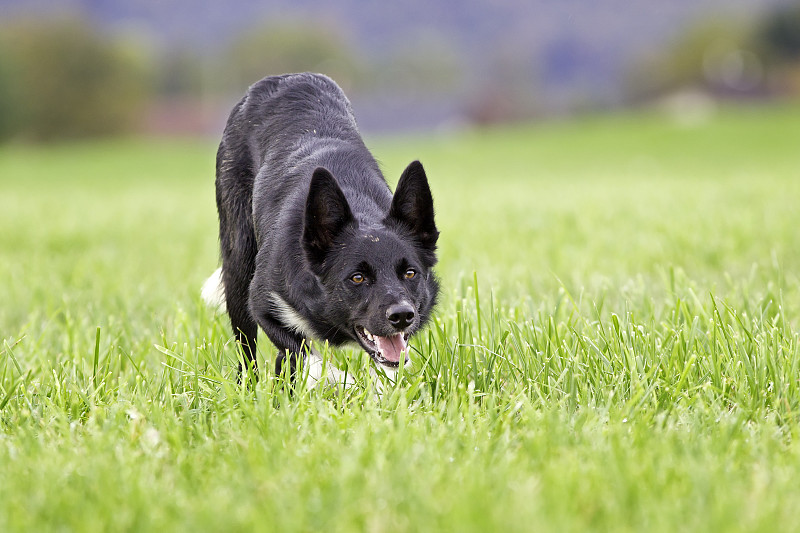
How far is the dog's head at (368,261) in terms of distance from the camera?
11.7ft

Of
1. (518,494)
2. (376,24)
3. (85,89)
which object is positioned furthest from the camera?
(376,24)

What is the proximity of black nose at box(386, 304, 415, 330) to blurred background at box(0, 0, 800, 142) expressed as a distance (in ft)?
70.6

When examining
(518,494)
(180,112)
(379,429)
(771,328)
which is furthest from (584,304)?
(180,112)

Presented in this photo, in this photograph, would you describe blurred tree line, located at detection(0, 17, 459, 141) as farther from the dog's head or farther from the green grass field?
the dog's head

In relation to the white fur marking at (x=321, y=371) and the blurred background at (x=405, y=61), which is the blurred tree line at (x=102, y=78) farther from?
the white fur marking at (x=321, y=371)

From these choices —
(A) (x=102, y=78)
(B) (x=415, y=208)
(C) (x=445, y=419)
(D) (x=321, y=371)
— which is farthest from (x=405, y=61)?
(C) (x=445, y=419)

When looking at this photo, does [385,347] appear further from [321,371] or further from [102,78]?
[102,78]

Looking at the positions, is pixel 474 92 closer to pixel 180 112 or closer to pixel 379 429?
pixel 180 112

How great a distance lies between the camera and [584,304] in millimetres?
5086

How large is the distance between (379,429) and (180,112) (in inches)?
3000

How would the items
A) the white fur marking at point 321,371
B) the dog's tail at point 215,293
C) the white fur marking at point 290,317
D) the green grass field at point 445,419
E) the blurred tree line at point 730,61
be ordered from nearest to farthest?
the green grass field at point 445,419 < the white fur marking at point 321,371 < the white fur marking at point 290,317 < the dog's tail at point 215,293 < the blurred tree line at point 730,61

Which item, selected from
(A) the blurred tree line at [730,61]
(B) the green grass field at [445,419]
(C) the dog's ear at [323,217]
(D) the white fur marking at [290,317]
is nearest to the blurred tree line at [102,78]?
(A) the blurred tree line at [730,61]

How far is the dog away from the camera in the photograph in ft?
11.9

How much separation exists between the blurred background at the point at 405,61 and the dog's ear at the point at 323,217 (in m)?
21.2
